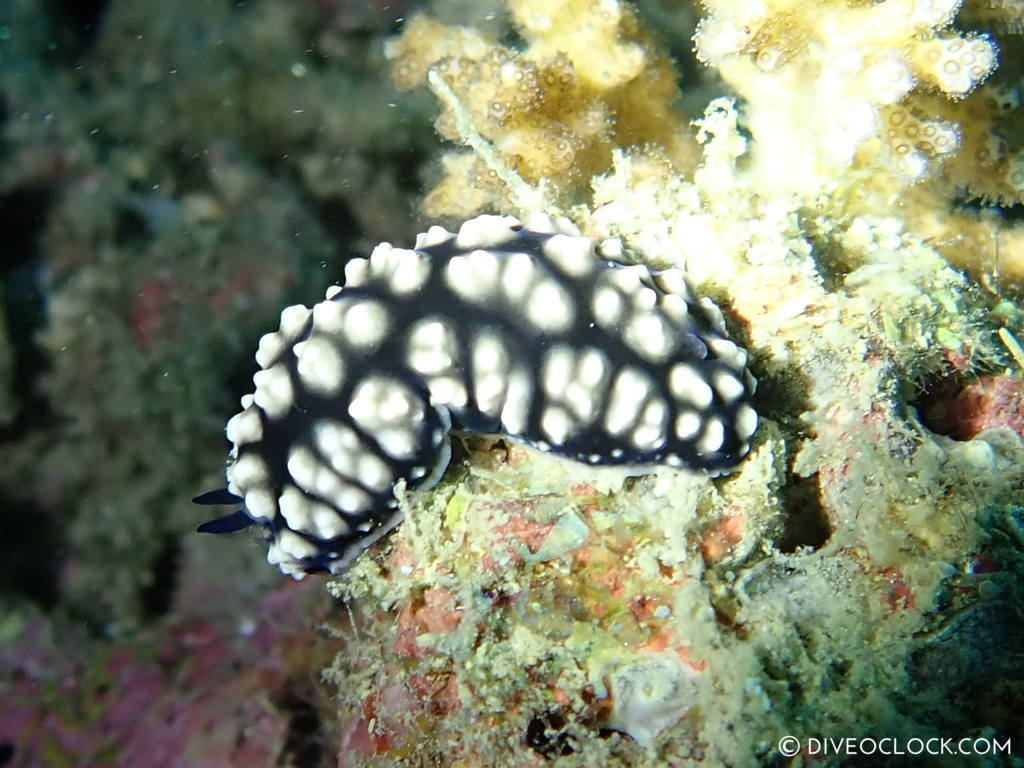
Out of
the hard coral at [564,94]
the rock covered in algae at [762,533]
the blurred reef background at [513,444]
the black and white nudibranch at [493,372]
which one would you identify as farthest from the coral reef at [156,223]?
the black and white nudibranch at [493,372]

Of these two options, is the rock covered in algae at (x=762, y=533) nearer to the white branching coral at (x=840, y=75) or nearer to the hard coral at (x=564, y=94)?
the white branching coral at (x=840, y=75)

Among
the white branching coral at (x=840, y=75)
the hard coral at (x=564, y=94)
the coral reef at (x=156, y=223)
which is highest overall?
the white branching coral at (x=840, y=75)

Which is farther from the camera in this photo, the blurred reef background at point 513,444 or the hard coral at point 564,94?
the hard coral at point 564,94

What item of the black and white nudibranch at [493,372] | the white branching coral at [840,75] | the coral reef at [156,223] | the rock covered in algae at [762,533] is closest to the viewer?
the rock covered in algae at [762,533]

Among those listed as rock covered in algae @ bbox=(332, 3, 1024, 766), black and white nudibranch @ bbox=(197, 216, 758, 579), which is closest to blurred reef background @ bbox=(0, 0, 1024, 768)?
rock covered in algae @ bbox=(332, 3, 1024, 766)

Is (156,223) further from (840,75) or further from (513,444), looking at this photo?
(840,75)

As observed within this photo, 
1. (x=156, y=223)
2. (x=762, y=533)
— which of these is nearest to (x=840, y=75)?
(x=762, y=533)
